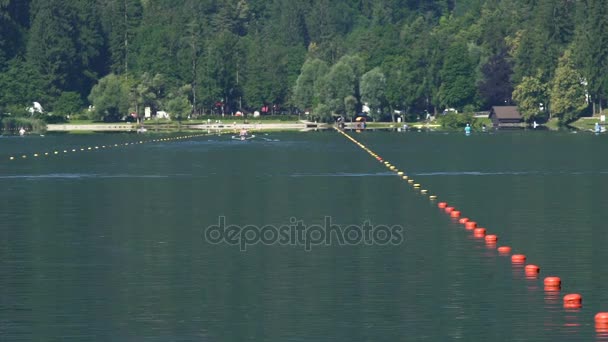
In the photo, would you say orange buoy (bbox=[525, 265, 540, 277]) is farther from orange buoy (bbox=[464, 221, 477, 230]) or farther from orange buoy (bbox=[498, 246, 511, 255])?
orange buoy (bbox=[464, 221, 477, 230])

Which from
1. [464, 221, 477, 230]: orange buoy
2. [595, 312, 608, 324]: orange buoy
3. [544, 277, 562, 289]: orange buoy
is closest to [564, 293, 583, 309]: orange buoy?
[595, 312, 608, 324]: orange buoy

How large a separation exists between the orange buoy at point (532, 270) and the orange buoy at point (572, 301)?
5.32 m

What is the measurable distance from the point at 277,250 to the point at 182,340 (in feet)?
53.8

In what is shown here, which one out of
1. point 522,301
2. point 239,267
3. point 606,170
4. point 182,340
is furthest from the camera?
point 606,170

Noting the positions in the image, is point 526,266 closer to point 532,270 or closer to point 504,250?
point 532,270

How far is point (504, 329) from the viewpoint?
104ft

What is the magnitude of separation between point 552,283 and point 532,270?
3.03 m

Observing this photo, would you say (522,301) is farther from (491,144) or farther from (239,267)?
(491,144)

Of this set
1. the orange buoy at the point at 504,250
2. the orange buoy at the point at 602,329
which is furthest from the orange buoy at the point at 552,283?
the orange buoy at the point at 504,250

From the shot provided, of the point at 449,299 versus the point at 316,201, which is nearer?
the point at 449,299

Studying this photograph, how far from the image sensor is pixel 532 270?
133ft

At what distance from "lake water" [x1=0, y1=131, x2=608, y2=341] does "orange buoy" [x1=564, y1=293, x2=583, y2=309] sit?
42 cm

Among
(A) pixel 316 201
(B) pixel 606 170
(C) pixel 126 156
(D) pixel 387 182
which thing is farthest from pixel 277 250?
(C) pixel 126 156

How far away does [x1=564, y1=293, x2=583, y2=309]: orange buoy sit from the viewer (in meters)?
34.4
